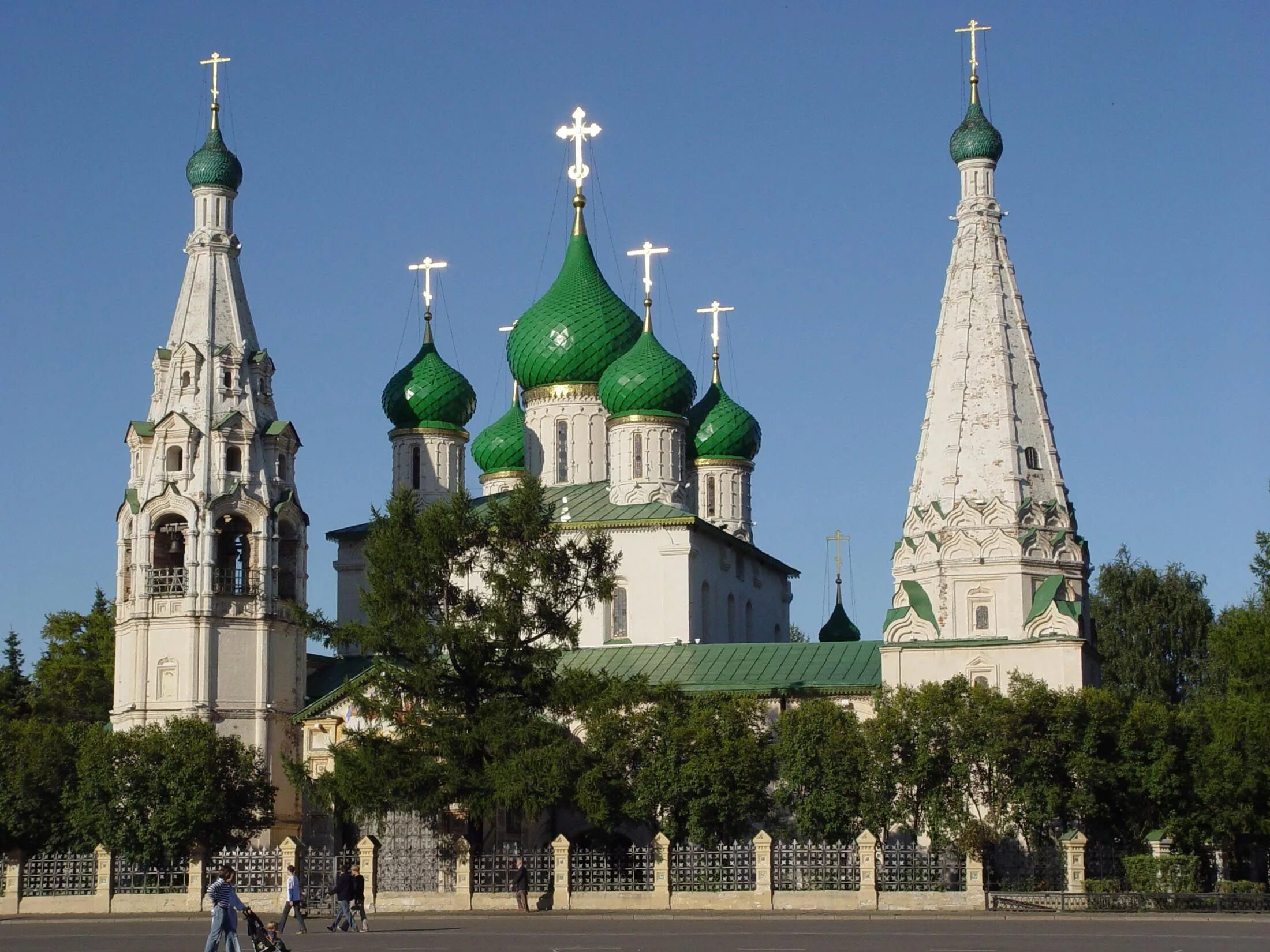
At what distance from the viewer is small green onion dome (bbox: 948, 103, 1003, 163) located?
38031 millimetres

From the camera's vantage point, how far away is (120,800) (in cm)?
3400

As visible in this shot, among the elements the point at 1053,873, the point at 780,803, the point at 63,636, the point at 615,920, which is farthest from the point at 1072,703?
the point at 63,636

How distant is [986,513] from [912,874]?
891cm

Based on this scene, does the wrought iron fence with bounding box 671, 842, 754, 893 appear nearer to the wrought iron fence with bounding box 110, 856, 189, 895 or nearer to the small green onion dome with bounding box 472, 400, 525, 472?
the wrought iron fence with bounding box 110, 856, 189, 895

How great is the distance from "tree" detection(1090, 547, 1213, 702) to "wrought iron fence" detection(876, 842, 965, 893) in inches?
947

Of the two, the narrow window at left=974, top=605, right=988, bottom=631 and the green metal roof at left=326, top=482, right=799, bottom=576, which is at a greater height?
the green metal roof at left=326, top=482, right=799, bottom=576

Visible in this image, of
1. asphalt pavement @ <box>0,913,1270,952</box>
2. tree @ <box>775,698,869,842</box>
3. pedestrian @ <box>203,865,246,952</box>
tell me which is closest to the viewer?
pedestrian @ <box>203,865,246,952</box>

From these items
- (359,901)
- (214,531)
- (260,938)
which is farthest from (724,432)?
(260,938)

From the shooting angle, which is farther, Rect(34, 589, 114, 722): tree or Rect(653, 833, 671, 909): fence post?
Rect(34, 589, 114, 722): tree

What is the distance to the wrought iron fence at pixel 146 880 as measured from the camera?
3192 centimetres

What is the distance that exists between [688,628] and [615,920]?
13.5 meters

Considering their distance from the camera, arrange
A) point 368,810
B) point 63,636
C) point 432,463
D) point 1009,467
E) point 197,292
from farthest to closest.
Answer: point 63,636, point 432,463, point 197,292, point 1009,467, point 368,810

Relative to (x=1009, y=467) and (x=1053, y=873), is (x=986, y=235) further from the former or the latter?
(x=1053, y=873)

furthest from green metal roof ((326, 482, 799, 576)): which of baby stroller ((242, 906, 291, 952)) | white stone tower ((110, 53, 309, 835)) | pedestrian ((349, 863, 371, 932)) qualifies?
baby stroller ((242, 906, 291, 952))
